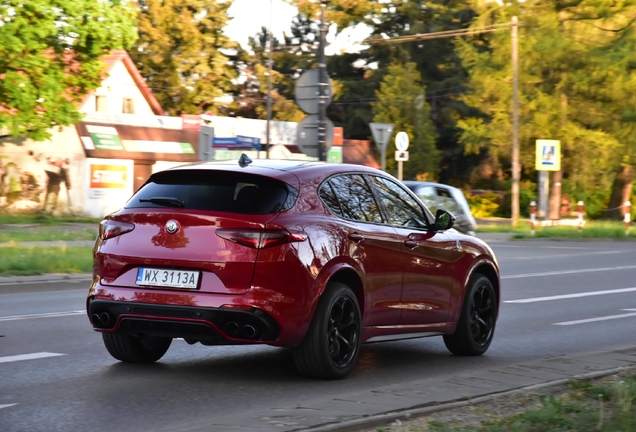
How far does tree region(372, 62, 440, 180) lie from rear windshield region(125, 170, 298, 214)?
188ft

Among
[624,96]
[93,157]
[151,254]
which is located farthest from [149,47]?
[151,254]

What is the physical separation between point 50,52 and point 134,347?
32840 millimetres

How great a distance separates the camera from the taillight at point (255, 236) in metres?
7.62

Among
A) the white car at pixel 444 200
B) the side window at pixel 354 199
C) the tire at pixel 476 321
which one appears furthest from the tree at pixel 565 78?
the side window at pixel 354 199

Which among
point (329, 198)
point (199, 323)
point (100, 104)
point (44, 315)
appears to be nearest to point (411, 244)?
point (329, 198)

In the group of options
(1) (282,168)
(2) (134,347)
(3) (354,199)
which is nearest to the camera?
(1) (282,168)

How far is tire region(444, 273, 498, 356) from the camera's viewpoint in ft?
32.2

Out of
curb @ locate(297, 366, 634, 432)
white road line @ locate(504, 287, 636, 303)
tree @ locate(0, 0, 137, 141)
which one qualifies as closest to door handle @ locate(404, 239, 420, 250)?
curb @ locate(297, 366, 634, 432)

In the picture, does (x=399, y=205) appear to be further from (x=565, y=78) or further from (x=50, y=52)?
(x=565, y=78)

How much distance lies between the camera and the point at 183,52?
70.4 metres

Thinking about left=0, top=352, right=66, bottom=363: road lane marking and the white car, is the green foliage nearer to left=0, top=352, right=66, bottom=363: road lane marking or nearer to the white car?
the white car

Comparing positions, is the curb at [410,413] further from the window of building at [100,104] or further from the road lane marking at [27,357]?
the window of building at [100,104]

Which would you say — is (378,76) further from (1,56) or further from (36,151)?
(1,56)

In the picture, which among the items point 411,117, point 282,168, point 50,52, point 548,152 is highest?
point 50,52
